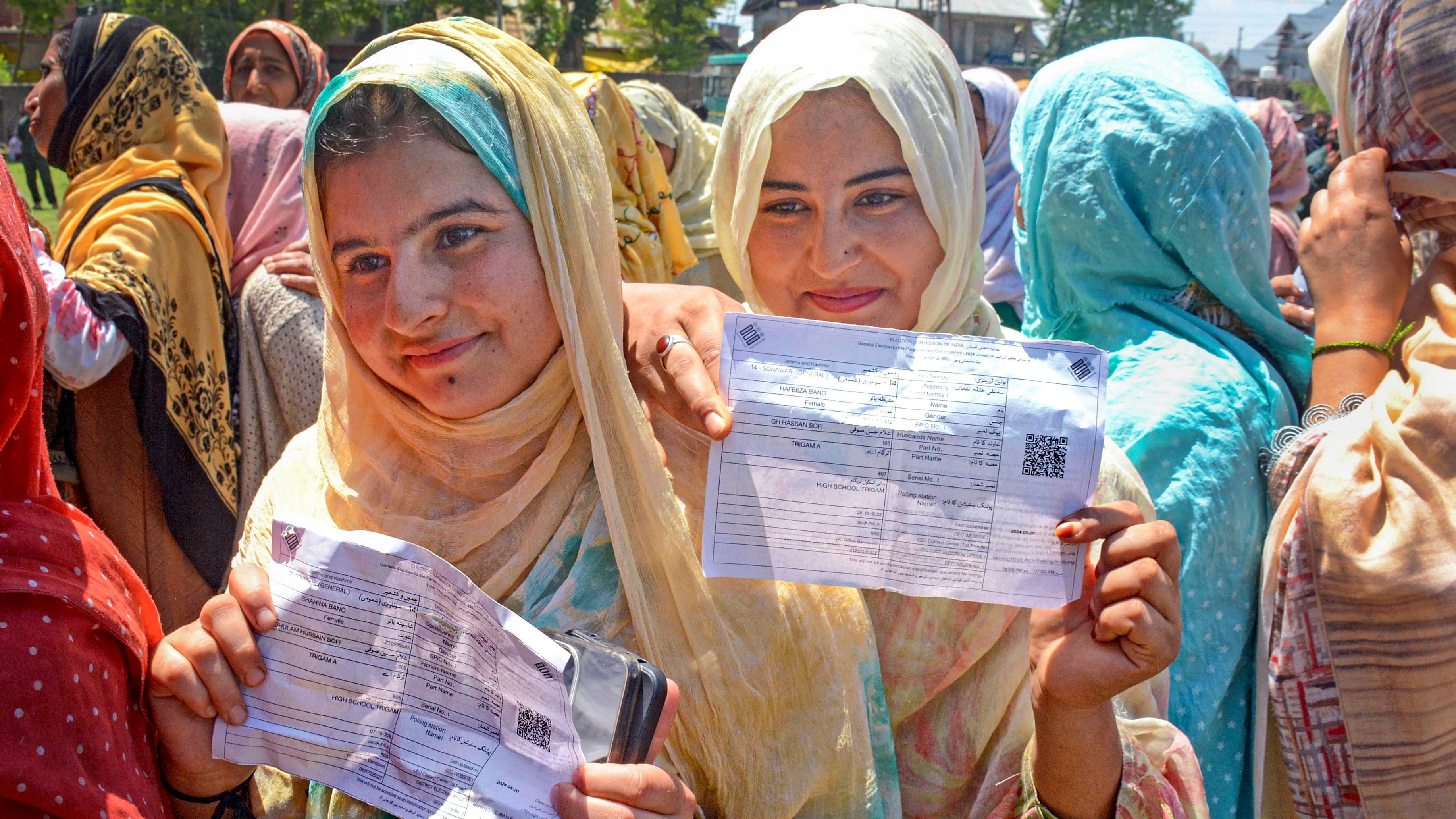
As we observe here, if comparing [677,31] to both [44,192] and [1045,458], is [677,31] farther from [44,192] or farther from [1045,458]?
[1045,458]

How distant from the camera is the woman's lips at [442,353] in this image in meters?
1.39

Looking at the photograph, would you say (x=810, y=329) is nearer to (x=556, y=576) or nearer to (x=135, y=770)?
(x=556, y=576)

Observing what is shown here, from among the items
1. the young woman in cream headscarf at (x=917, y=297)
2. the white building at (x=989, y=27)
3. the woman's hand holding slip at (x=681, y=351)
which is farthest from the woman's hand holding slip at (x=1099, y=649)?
the white building at (x=989, y=27)

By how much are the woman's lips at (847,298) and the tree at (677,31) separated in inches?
1662

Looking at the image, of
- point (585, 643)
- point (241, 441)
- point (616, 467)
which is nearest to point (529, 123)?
point (616, 467)

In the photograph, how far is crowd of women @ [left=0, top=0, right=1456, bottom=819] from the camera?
121 centimetres

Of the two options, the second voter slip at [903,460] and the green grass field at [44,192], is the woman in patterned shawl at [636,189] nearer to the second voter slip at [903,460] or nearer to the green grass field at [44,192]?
the second voter slip at [903,460]

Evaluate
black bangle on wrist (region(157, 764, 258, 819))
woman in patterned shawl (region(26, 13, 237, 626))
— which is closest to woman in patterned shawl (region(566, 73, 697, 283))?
woman in patterned shawl (region(26, 13, 237, 626))

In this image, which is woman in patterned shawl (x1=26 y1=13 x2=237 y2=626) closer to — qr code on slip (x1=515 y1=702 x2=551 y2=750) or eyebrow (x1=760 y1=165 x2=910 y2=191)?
eyebrow (x1=760 y1=165 x2=910 y2=191)

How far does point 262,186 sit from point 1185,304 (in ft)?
11.6

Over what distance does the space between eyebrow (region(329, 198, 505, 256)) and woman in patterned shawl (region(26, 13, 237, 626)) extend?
1835 millimetres

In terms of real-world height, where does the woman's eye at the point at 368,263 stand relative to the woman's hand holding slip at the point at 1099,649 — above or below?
above

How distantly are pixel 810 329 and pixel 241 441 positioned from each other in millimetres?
2917

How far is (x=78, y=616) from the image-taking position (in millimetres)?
1113
